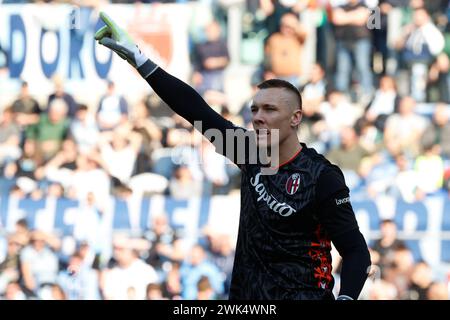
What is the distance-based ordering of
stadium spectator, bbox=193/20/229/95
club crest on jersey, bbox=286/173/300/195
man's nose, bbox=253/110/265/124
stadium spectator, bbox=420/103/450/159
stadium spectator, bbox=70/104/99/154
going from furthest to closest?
stadium spectator, bbox=193/20/229/95 → stadium spectator, bbox=70/104/99/154 → stadium spectator, bbox=420/103/450/159 → man's nose, bbox=253/110/265/124 → club crest on jersey, bbox=286/173/300/195

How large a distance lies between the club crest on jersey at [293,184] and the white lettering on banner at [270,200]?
9 cm

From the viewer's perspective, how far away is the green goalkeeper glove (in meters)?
5.50

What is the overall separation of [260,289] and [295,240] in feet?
1.10

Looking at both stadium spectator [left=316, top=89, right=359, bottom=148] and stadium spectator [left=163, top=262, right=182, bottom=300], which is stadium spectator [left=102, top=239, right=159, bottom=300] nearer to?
stadium spectator [left=163, top=262, right=182, bottom=300]

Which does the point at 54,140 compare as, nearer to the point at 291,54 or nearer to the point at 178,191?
the point at 178,191

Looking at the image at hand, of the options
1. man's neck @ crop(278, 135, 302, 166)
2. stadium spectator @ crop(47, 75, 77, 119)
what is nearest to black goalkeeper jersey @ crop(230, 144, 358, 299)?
man's neck @ crop(278, 135, 302, 166)

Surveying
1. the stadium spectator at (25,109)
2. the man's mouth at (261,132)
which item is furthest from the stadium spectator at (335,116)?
the man's mouth at (261,132)

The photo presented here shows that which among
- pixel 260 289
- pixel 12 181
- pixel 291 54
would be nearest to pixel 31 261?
pixel 12 181

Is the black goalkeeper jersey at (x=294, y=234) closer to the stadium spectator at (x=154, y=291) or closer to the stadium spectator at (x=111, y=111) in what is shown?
the stadium spectator at (x=154, y=291)

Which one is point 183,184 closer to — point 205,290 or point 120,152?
point 120,152

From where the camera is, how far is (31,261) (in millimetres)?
12570

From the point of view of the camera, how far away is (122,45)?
5.52 meters

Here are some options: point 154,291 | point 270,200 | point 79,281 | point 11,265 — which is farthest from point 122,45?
point 11,265

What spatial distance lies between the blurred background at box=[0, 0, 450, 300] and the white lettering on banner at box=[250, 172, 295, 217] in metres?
6.66
